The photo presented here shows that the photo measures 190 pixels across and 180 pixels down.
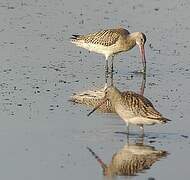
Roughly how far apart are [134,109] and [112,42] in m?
6.48

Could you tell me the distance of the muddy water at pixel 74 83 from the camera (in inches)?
444

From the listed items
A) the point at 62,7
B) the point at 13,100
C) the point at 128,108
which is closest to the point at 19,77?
the point at 13,100

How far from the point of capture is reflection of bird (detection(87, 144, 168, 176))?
429 inches

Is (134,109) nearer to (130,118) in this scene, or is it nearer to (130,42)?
(130,118)

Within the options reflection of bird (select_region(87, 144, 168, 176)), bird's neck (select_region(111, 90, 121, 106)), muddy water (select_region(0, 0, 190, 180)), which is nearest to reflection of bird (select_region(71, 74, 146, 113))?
muddy water (select_region(0, 0, 190, 180))

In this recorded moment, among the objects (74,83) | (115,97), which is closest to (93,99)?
(74,83)

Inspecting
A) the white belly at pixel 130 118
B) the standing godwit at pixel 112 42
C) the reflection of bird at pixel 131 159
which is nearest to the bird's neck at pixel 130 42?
the standing godwit at pixel 112 42

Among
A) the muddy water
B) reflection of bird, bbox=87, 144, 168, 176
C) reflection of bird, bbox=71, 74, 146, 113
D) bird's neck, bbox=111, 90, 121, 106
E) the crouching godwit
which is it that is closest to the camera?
reflection of bird, bbox=87, 144, 168, 176

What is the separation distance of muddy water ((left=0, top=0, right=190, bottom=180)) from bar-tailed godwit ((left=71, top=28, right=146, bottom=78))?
33 cm

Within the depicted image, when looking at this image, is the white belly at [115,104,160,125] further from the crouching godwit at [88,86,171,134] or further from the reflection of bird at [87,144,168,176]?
the reflection of bird at [87,144,168,176]

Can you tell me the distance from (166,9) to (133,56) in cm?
682

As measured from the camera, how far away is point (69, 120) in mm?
13406

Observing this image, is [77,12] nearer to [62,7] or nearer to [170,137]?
[62,7]

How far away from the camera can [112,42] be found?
744 inches
